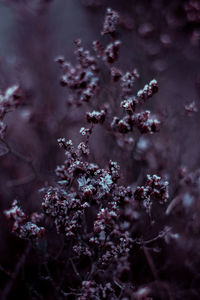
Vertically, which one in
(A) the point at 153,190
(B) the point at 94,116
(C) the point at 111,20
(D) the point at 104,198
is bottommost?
(D) the point at 104,198

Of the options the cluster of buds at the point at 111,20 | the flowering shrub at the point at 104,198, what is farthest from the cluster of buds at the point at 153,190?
the cluster of buds at the point at 111,20

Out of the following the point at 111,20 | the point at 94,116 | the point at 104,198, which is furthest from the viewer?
the point at 111,20

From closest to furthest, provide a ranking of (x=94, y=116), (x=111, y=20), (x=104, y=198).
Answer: (x=104, y=198) → (x=94, y=116) → (x=111, y=20)

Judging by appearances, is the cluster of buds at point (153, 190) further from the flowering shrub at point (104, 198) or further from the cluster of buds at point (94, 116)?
the cluster of buds at point (94, 116)

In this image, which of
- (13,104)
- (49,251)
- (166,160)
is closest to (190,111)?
(166,160)

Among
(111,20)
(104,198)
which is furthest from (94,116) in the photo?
(111,20)

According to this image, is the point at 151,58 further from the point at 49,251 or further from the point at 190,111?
the point at 49,251

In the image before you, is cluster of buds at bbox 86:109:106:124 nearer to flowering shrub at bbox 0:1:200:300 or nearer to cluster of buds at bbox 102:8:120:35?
flowering shrub at bbox 0:1:200:300

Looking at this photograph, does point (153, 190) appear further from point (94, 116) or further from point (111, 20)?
point (111, 20)

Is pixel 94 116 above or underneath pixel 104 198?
above
